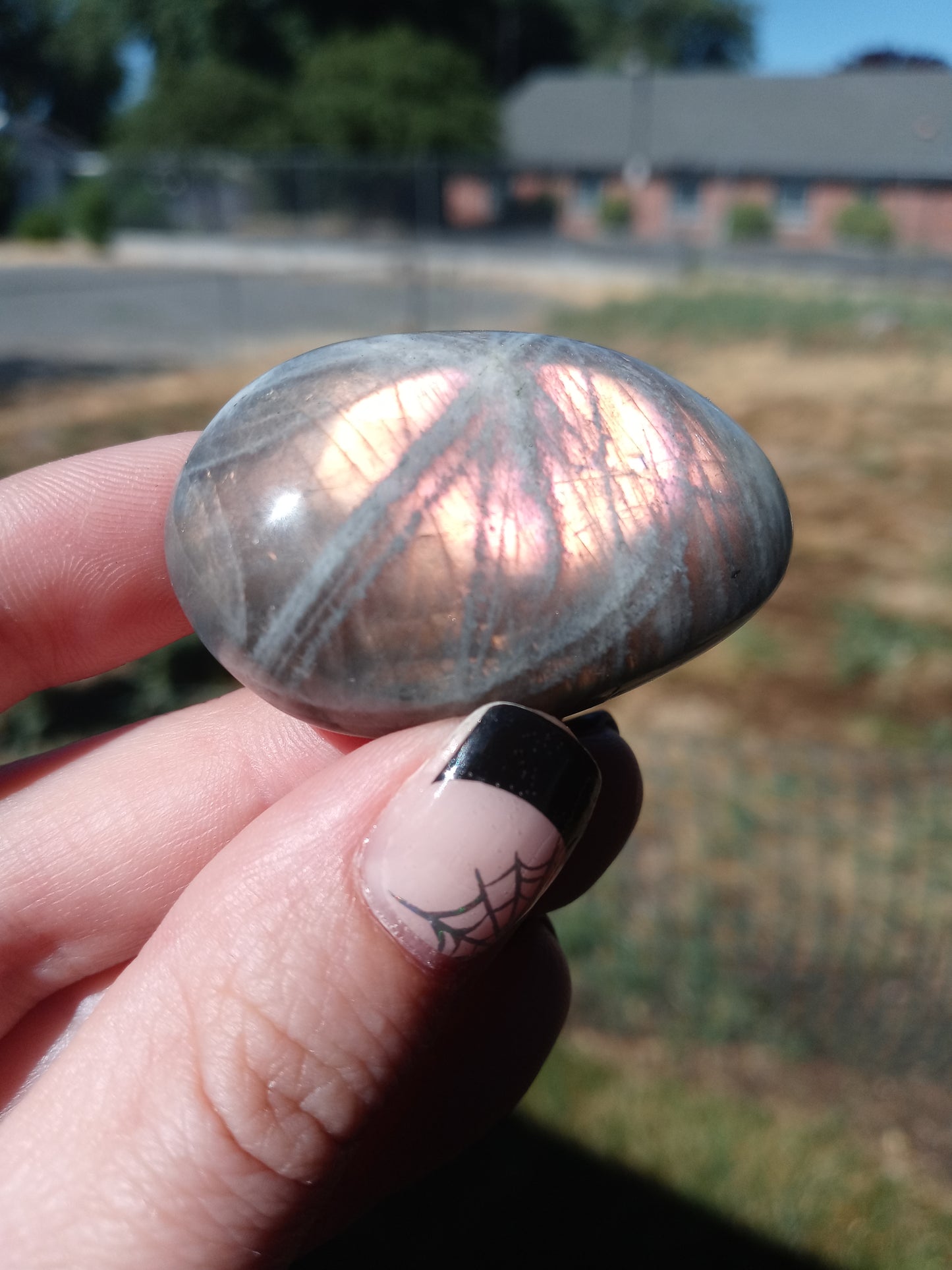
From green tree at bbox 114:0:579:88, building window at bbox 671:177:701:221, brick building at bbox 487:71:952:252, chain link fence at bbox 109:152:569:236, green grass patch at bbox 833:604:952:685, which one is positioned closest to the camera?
green grass patch at bbox 833:604:952:685

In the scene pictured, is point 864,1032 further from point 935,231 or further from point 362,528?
point 935,231

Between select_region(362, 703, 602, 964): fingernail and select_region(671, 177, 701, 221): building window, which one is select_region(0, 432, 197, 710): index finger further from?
select_region(671, 177, 701, 221): building window

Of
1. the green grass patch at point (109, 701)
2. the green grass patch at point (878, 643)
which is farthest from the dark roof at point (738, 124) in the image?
the green grass patch at point (109, 701)

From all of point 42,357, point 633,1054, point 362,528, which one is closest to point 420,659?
point 362,528

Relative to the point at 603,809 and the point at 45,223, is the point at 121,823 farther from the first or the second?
the point at 45,223

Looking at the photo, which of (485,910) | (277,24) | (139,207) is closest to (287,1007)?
(485,910)

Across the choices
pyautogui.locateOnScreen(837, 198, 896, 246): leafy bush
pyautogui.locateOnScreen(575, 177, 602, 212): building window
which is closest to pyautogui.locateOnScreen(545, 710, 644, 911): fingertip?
pyautogui.locateOnScreen(837, 198, 896, 246): leafy bush

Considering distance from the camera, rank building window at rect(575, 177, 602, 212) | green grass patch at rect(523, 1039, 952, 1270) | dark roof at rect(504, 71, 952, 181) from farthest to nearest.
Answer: building window at rect(575, 177, 602, 212) < dark roof at rect(504, 71, 952, 181) < green grass patch at rect(523, 1039, 952, 1270)
